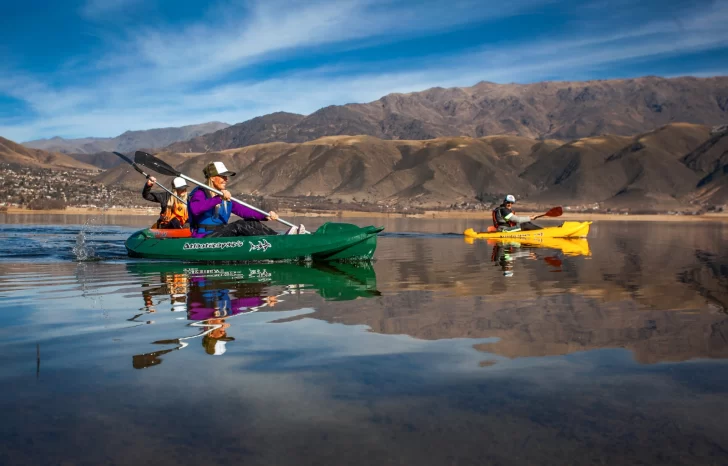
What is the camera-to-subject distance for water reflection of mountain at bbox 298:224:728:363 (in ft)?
25.2

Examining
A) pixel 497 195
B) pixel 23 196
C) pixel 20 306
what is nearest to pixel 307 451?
pixel 20 306

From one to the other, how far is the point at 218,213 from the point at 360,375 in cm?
1279

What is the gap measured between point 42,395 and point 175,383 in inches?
40.0

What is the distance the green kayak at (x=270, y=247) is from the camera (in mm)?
17219

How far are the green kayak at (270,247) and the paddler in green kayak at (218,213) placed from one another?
0.66 meters

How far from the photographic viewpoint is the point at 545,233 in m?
30.1

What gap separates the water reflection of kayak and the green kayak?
26 centimetres

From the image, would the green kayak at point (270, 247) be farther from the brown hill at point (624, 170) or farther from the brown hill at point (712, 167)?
the brown hill at point (712, 167)

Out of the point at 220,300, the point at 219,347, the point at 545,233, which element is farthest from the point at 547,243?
the point at 219,347

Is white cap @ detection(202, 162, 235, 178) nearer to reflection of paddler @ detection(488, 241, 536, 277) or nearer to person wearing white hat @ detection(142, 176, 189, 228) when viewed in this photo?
person wearing white hat @ detection(142, 176, 189, 228)

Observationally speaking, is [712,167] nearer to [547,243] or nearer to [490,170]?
[490,170]

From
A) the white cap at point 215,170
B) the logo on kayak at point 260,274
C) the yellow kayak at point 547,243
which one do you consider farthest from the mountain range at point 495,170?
the logo on kayak at point 260,274

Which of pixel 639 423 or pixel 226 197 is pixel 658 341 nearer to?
pixel 639 423

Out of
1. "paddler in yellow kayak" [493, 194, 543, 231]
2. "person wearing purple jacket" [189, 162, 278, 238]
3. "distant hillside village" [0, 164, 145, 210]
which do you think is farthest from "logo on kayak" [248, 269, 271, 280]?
"distant hillside village" [0, 164, 145, 210]
